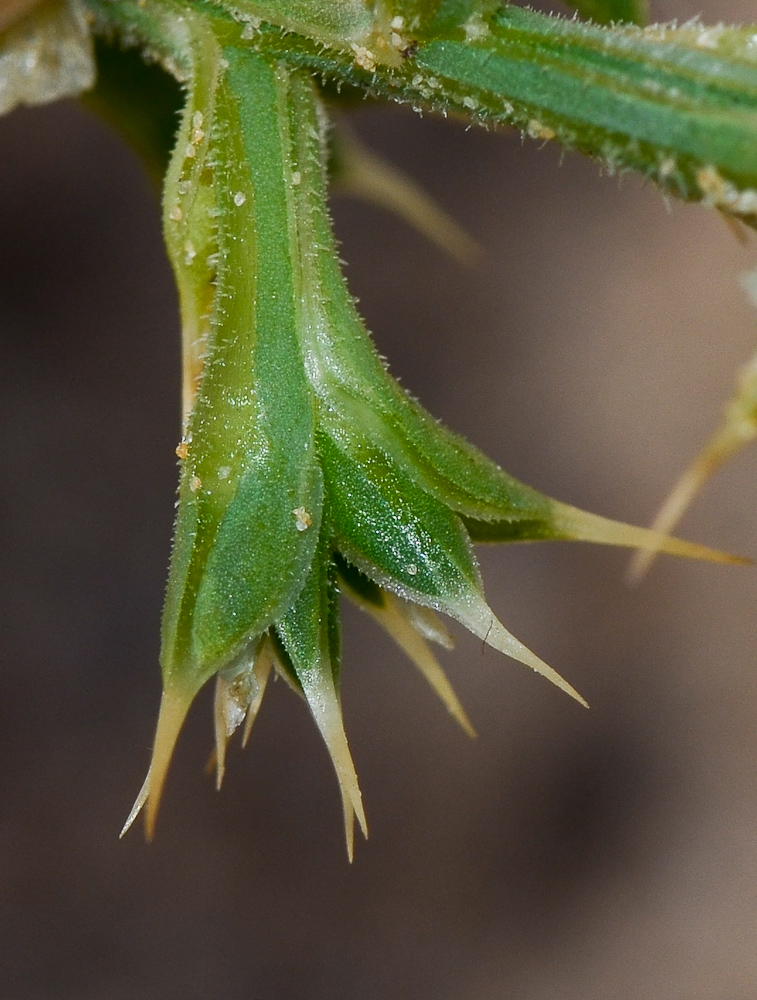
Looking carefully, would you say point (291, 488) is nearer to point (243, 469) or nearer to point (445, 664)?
point (243, 469)

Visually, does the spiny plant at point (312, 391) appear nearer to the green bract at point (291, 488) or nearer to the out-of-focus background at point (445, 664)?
the green bract at point (291, 488)

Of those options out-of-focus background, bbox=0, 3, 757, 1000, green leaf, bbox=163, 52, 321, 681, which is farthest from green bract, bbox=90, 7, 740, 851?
out-of-focus background, bbox=0, 3, 757, 1000

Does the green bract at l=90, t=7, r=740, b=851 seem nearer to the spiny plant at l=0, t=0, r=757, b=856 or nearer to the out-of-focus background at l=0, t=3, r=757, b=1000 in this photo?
the spiny plant at l=0, t=0, r=757, b=856

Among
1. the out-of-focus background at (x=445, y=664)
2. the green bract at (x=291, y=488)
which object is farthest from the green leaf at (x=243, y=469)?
the out-of-focus background at (x=445, y=664)

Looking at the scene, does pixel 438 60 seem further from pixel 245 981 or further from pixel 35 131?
pixel 245 981

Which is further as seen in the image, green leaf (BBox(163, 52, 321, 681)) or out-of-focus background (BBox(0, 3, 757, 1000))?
out-of-focus background (BBox(0, 3, 757, 1000))

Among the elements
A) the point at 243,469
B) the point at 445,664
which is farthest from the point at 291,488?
the point at 445,664
